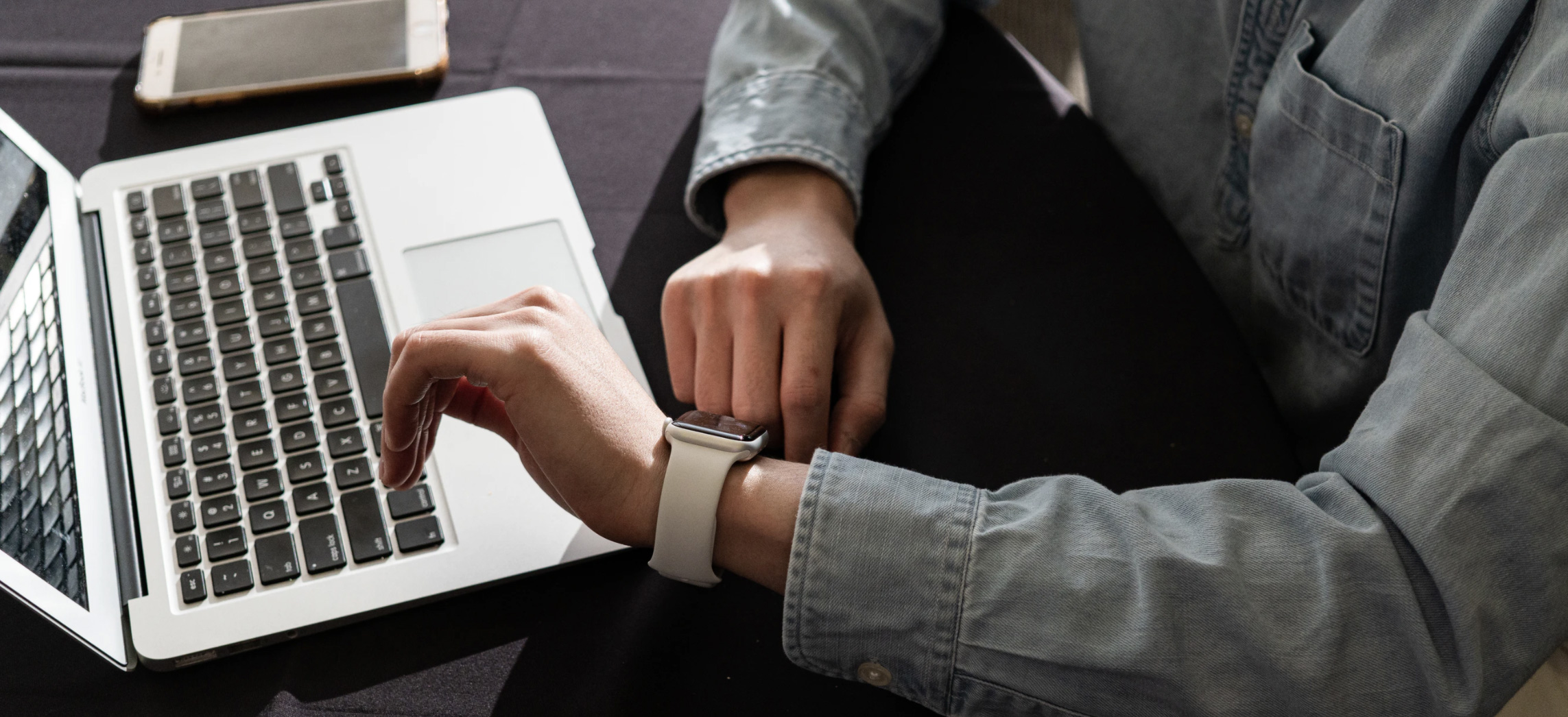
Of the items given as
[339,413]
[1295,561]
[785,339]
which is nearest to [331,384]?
[339,413]

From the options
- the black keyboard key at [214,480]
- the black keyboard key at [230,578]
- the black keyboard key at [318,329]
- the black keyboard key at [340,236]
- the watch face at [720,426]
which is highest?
the watch face at [720,426]

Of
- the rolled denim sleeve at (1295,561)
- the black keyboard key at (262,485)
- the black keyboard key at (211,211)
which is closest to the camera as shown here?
the rolled denim sleeve at (1295,561)

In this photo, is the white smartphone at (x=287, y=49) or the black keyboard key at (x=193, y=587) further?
the white smartphone at (x=287, y=49)

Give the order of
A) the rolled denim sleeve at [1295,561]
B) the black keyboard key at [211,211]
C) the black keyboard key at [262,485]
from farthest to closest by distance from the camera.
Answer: the black keyboard key at [211,211] < the black keyboard key at [262,485] < the rolled denim sleeve at [1295,561]

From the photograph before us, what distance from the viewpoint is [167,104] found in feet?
2.21

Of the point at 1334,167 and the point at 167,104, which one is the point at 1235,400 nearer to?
the point at 1334,167

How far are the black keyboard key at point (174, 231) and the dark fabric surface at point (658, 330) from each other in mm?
102

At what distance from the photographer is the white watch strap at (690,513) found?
0.45 metres

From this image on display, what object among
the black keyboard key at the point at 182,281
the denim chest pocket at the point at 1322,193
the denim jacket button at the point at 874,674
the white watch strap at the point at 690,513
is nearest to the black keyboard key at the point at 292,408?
the black keyboard key at the point at 182,281

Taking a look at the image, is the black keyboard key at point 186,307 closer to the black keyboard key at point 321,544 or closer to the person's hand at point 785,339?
the black keyboard key at point 321,544

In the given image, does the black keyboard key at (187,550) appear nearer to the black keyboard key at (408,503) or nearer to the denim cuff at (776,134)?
the black keyboard key at (408,503)

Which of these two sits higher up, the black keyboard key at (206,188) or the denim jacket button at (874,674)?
the black keyboard key at (206,188)

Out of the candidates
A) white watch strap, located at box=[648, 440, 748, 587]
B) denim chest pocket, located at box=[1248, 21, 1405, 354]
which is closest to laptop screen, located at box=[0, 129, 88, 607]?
white watch strap, located at box=[648, 440, 748, 587]

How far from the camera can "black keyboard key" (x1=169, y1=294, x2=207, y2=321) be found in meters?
0.55
